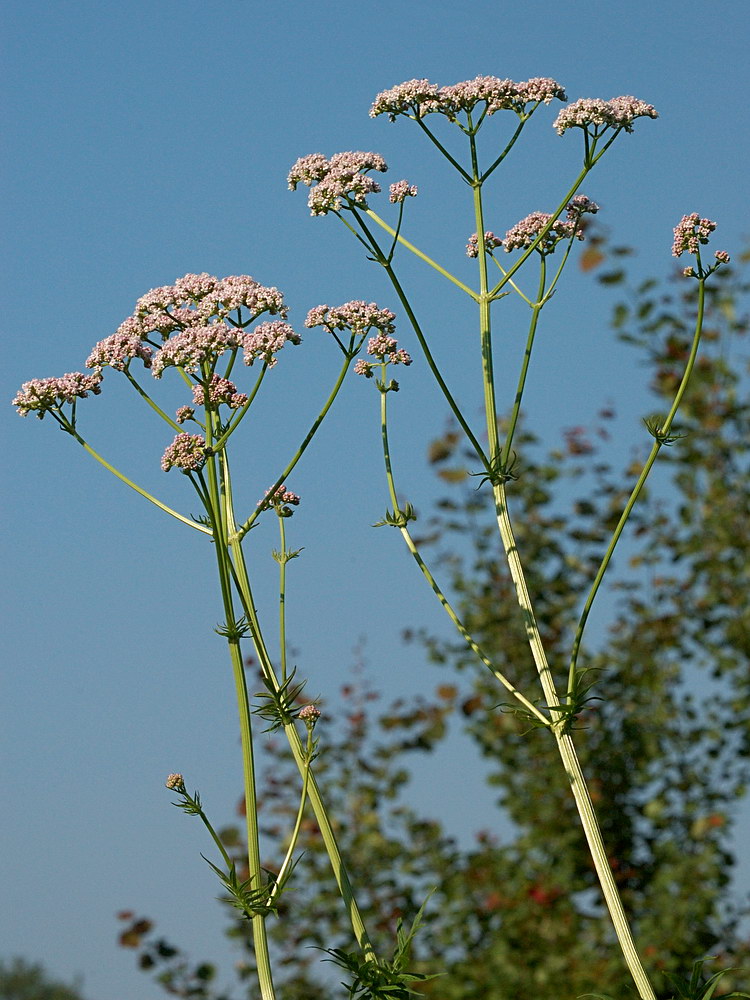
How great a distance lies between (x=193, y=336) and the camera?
3.26 meters

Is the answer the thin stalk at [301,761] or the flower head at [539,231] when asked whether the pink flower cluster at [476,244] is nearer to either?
the flower head at [539,231]

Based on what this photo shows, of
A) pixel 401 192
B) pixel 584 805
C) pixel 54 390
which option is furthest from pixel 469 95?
pixel 584 805

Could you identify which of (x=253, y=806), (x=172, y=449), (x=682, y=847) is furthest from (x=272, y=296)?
(x=682, y=847)

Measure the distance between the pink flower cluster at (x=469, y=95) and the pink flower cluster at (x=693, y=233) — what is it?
0.62m

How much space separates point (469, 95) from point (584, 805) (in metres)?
2.26

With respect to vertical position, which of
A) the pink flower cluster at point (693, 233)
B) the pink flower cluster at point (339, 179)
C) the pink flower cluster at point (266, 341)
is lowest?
the pink flower cluster at point (266, 341)

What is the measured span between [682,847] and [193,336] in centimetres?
574

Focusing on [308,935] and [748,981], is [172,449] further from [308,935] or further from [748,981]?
[748,981]

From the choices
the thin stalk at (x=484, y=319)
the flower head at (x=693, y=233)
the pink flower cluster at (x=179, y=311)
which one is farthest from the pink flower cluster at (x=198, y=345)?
the flower head at (x=693, y=233)

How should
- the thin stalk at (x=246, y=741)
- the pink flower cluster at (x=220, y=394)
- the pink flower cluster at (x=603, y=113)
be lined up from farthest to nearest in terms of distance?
the pink flower cluster at (x=603, y=113), the pink flower cluster at (x=220, y=394), the thin stalk at (x=246, y=741)

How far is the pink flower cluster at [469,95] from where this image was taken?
376 centimetres

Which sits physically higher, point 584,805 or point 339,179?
point 339,179

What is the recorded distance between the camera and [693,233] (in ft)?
12.0

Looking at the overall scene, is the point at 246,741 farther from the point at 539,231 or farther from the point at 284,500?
the point at 539,231
